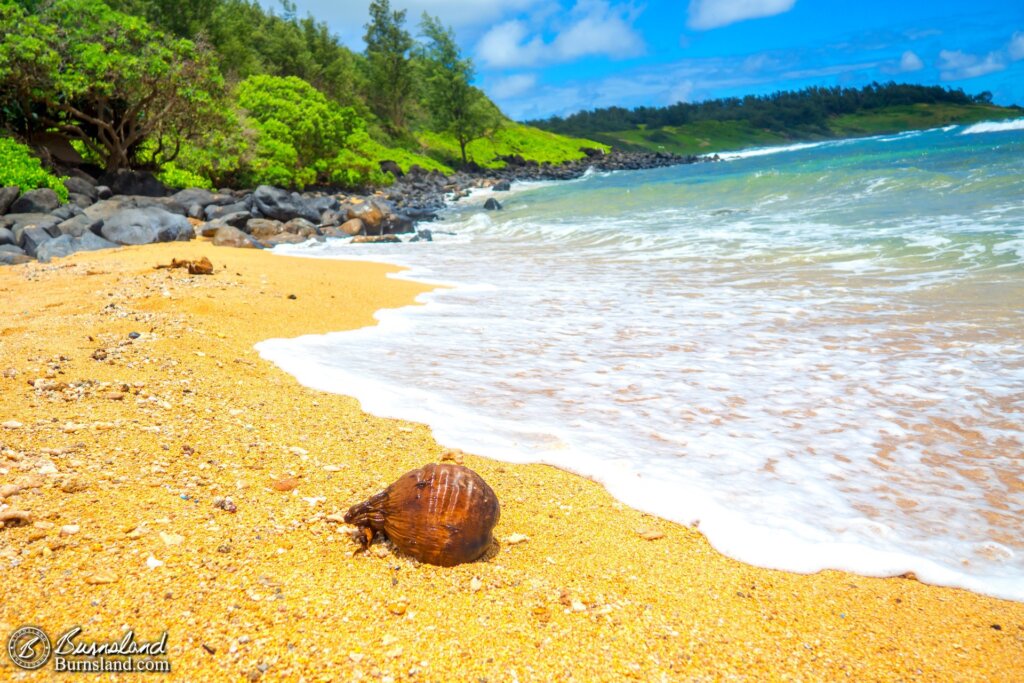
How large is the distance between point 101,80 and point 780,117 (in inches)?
5793

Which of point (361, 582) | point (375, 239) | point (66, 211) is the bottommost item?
point (361, 582)

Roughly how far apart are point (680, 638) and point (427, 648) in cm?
90

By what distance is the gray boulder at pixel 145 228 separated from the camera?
45.4 feet

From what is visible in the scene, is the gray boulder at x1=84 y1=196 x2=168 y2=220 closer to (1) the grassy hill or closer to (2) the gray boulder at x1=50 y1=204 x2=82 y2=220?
(2) the gray boulder at x1=50 y1=204 x2=82 y2=220

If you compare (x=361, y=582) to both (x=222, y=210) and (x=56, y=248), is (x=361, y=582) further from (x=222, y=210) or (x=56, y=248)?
(x=222, y=210)

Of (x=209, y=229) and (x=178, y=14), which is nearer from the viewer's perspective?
(x=209, y=229)

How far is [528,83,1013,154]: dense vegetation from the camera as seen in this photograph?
392 feet

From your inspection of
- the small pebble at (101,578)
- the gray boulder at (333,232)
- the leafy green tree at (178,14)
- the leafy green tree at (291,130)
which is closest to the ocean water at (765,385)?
the small pebble at (101,578)

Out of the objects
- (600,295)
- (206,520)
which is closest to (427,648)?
(206,520)

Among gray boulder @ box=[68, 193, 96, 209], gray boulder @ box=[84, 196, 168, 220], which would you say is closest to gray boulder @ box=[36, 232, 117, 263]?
gray boulder @ box=[84, 196, 168, 220]

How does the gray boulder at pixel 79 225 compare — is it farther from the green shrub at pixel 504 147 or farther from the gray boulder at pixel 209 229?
the green shrub at pixel 504 147

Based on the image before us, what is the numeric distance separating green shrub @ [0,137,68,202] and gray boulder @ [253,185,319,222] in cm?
499

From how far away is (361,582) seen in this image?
7.72 ft

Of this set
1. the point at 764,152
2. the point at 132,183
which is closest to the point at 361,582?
the point at 132,183
